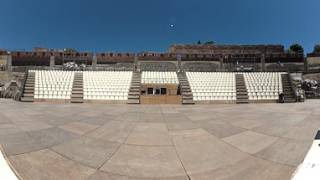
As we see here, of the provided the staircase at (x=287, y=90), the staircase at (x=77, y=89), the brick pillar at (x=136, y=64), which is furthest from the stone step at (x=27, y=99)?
Result: the staircase at (x=287, y=90)

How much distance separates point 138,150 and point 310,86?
23966 millimetres

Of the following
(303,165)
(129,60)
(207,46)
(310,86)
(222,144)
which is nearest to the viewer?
(303,165)

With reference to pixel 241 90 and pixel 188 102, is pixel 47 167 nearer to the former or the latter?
pixel 188 102

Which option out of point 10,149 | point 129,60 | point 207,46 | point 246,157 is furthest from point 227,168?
point 207,46

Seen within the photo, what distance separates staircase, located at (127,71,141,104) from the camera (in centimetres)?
1557

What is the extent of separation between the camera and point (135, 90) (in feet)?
56.5

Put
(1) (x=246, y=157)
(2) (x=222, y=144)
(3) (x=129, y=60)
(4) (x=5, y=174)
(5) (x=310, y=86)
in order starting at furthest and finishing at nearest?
1. (3) (x=129, y=60)
2. (5) (x=310, y=86)
3. (2) (x=222, y=144)
4. (1) (x=246, y=157)
5. (4) (x=5, y=174)

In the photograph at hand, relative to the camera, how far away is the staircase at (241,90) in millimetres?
16411

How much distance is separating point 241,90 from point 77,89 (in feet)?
48.9

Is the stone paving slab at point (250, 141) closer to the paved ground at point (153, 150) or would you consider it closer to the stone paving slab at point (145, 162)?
the paved ground at point (153, 150)

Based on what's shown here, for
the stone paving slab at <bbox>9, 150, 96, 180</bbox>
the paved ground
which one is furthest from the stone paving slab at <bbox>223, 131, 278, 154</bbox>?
the stone paving slab at <bbox>9, 150, 96, 180</bbox>

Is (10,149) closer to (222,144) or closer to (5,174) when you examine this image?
(5,174)

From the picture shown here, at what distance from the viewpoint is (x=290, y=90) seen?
17828 millimetres

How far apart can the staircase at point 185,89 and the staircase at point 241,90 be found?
407 cm
